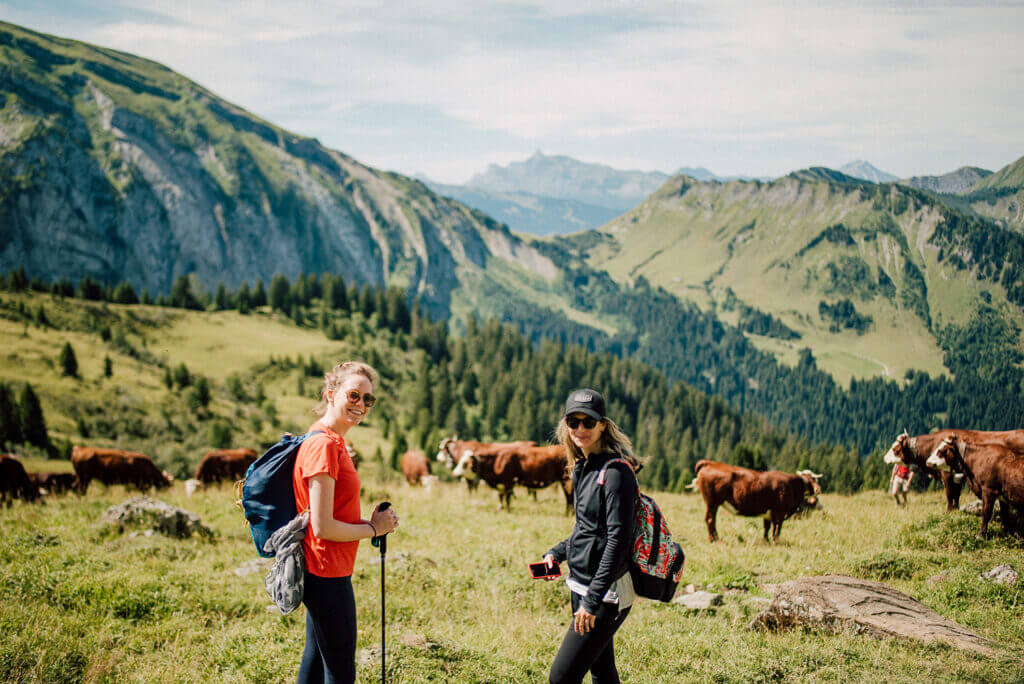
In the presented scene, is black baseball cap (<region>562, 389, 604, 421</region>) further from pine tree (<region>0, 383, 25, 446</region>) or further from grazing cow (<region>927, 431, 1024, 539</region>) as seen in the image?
pine tree (<region>0, 383, 25, 446</region>)

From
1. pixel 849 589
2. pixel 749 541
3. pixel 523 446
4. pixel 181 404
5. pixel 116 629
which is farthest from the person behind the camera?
pixel 181 404

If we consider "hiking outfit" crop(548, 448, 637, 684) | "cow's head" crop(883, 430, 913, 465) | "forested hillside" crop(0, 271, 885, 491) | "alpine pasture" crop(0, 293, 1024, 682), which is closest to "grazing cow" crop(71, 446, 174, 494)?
"alpine pasture" crop(0, 293, 1024, 682)

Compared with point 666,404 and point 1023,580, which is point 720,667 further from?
point 666,404

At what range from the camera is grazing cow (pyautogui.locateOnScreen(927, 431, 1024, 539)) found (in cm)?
1270

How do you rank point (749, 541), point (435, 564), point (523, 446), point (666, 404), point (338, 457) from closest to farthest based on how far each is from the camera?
1. point (338, 457)
2. point (435, 564)
3. point (749, 541)
4. point (523, 446)
5. point (666, 404)

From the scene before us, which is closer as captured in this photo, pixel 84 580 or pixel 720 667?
pixel 720 667

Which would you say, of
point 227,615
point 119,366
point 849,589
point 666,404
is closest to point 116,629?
point 227,615

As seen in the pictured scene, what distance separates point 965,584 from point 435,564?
1012 cm

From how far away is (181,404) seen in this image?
86.7 m

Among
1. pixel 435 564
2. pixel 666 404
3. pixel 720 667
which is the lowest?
pixel 666 404

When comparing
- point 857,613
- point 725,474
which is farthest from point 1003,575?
point 725,474

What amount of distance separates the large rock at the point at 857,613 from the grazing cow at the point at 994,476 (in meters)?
5.44

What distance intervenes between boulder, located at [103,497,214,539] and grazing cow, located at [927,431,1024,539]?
1821cm

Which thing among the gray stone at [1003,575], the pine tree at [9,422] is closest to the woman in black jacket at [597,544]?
the gray stone at [1003,575]
